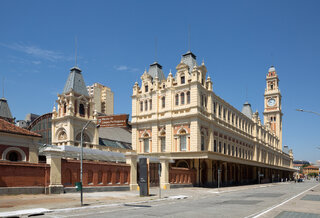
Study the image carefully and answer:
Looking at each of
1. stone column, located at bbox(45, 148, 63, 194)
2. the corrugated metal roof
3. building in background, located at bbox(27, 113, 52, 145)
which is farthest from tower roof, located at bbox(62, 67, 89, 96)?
stone column, located at bbox(45, 148, 63, 194)

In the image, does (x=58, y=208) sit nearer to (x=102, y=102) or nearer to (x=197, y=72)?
(x=197, y=72)

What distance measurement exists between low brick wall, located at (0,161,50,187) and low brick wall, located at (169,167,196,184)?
66.0ft

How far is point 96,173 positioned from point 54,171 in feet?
20.7

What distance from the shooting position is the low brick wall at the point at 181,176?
143ft

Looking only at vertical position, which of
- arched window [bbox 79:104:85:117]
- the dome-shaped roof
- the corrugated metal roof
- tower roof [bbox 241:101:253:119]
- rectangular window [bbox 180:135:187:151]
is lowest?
rectangular window [bbox 180:135:187:151]

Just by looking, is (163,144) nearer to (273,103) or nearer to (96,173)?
(96,173)

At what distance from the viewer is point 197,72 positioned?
4791 cm

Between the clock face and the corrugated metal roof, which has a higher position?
the clock face

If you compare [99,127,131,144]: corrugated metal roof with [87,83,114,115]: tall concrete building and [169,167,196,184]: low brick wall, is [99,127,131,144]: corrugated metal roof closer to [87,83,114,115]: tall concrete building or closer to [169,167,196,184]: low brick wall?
[169,167,196,184]: low brick wall

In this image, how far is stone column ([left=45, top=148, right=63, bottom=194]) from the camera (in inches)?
1057

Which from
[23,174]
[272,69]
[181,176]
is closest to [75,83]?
[181,176]

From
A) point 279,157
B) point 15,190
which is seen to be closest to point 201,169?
point 15,190

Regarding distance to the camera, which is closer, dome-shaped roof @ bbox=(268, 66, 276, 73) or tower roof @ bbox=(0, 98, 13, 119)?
tower roof @ bbox=(0, 98, 13, 119)

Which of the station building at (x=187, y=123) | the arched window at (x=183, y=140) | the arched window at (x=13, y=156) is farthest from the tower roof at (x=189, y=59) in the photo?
the arched window at (x=13, y=156)
